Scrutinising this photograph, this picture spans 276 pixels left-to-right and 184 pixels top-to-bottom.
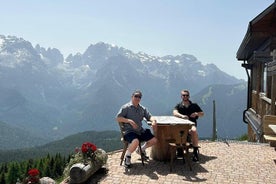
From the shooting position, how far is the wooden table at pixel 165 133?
32.0ft

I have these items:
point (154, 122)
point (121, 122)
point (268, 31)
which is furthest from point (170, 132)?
point (268, 31)

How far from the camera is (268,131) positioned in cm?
1058

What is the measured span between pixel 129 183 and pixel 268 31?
828 centimetres

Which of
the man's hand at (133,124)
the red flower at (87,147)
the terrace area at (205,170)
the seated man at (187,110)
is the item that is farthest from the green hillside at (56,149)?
the red flower at (87,147)

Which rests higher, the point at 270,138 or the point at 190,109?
the point at 190,109

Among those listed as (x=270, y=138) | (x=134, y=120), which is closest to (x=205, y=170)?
(x=270, y=138)

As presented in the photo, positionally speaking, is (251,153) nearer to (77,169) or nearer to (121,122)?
(121,122)

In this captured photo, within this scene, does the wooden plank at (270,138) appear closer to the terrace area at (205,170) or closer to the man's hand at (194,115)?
the terrace area at (205,170)

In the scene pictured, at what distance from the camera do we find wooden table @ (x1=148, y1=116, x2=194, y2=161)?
32.0 ft

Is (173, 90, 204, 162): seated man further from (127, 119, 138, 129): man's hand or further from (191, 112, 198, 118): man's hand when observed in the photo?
(127, 119, 138, 129): man's hand

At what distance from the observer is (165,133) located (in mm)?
10086

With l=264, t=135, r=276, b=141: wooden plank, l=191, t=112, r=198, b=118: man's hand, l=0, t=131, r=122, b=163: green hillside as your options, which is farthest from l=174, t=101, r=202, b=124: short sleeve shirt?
l=0, t=131, r=122, b=163: green hillside

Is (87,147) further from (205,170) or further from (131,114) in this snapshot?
(205,170)

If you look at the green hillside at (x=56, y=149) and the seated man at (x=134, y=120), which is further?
the green hillside at (x=56, y=149)
